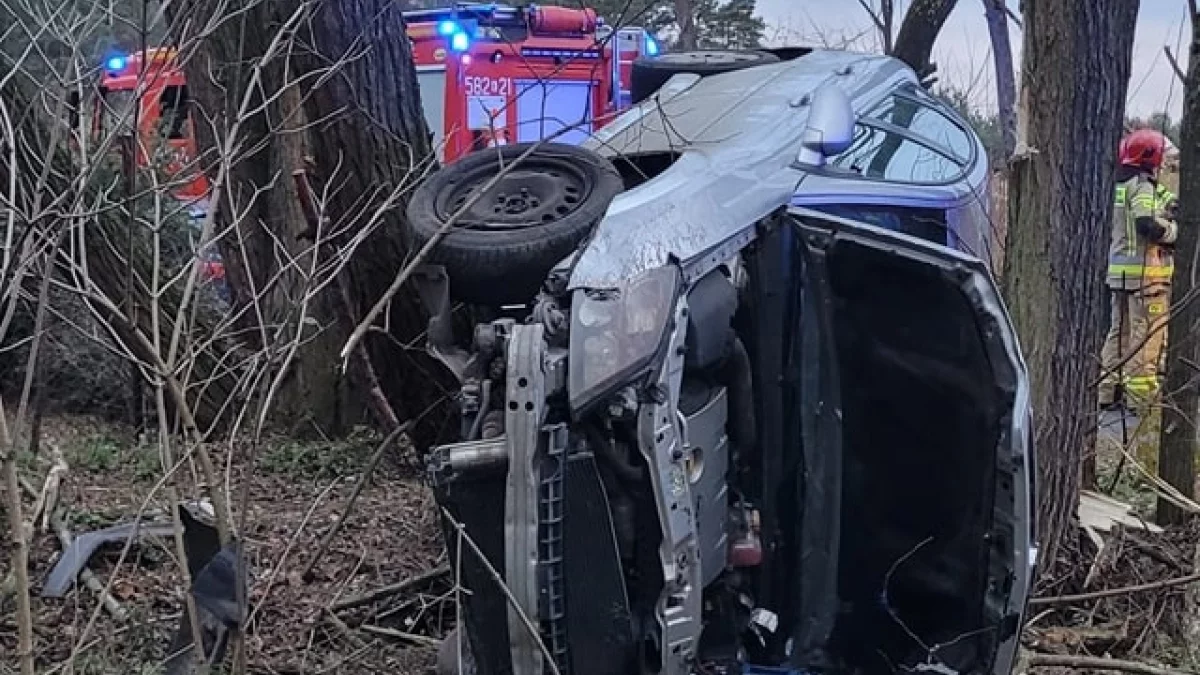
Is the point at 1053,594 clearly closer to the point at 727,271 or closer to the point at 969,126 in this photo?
the point at 969,126

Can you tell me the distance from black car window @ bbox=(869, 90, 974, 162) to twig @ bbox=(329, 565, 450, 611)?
6.92ft

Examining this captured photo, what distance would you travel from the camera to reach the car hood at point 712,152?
138 inches

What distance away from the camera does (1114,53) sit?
538 cm

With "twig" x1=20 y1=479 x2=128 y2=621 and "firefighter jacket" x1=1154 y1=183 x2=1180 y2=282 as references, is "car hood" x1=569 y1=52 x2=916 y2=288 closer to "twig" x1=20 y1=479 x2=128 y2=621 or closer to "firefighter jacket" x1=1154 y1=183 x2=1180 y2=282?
"twig" x1=20 y1=479 x2=128 y2=621

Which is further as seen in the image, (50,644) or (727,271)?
(50,644)

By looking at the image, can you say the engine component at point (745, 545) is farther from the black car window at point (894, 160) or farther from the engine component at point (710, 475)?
the black car window at point (894, 160)

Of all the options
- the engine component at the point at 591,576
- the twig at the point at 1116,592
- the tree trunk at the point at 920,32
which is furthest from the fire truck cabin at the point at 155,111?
the tree trunk at the point at 920,32

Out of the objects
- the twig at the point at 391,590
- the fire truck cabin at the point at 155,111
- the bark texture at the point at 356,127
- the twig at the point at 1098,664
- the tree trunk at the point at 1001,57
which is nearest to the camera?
the fire truck cabin at the point at 155,111

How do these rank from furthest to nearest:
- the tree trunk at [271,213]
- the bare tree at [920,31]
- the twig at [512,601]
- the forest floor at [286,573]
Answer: the bare tree at [920,31] → the tree trunk at [271,213] → the forest floor at [286,573] → the twig at [512,601]

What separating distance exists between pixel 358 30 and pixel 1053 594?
3.43m

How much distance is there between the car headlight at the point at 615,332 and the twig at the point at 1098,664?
2.11 m

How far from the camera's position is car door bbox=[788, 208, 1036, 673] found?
3.80m

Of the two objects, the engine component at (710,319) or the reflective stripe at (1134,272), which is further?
the reflective stripe at (1134,272)

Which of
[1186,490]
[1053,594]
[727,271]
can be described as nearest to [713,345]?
[727,271]
